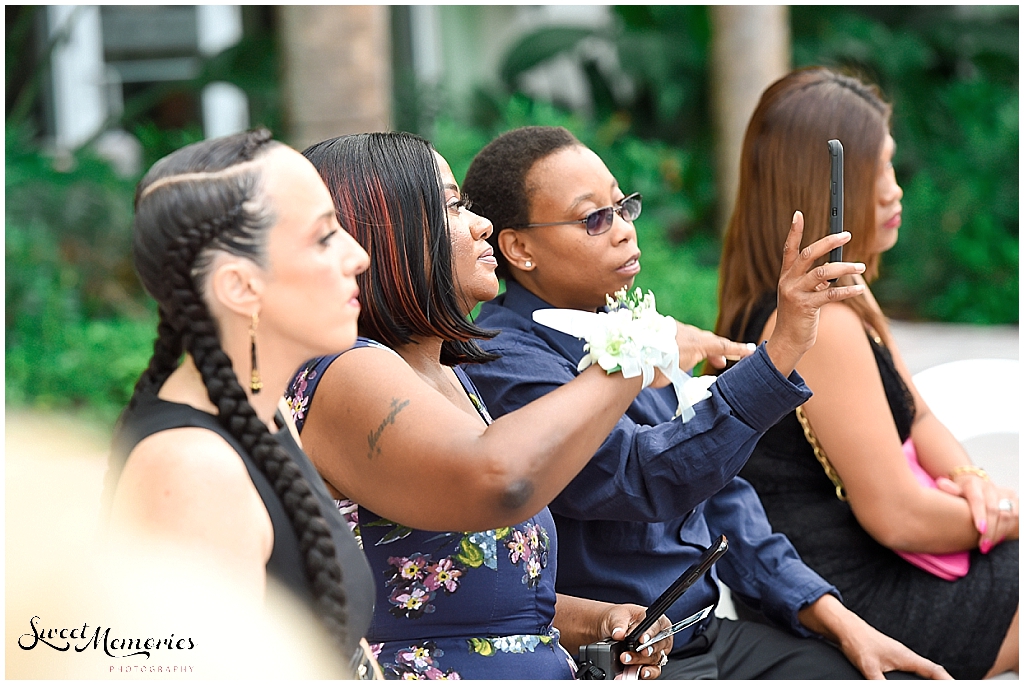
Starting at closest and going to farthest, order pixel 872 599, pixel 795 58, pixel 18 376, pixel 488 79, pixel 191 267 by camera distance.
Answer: pixel 191 267 → pixel 872 599 → pixel 18 376 → pixel 795 58 → pixel 488 79

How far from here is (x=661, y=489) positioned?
2141mm

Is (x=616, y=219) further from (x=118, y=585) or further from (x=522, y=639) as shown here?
(x=118, y=585)

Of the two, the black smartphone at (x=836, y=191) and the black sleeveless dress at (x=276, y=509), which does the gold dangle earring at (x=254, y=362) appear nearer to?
the black sleeveless dress at (x=276, y=509)

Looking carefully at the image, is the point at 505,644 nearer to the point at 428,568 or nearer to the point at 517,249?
the point at 428,568

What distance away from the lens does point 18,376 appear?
18.7 feet

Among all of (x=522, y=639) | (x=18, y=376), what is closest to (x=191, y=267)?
(x=522, y=639)

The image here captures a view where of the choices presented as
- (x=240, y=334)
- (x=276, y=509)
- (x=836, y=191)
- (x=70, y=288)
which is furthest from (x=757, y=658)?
(x=70, y=288)

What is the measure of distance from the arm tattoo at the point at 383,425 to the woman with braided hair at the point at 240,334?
0.24 meters

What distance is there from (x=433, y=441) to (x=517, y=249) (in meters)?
0.86

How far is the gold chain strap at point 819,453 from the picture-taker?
2662 millimetres

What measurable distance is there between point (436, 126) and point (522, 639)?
6150 mm

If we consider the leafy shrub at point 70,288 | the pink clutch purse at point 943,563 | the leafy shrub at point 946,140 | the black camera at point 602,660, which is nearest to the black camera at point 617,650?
the black camera at point 602,660

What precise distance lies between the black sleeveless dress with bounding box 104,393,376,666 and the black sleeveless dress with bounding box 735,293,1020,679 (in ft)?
4.83

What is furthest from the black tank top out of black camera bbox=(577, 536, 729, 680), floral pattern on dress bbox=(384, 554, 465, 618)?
floral pattern on dress bbox=(384, 554, 465, 618)
